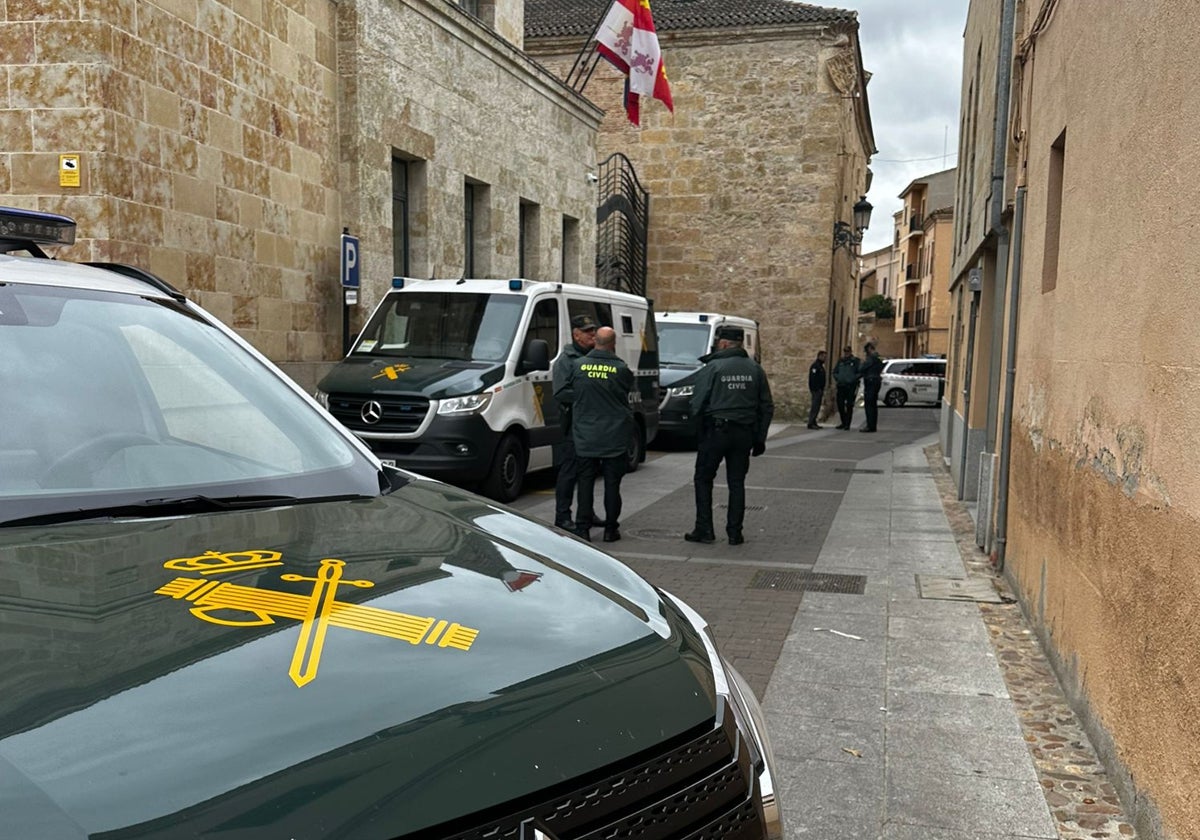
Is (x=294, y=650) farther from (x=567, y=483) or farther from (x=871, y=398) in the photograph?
(x=871, y=398)

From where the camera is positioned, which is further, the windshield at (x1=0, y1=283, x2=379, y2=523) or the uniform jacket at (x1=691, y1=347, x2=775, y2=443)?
the uniform jacket at (x1=691, y1=347, x2=775, y2=443)

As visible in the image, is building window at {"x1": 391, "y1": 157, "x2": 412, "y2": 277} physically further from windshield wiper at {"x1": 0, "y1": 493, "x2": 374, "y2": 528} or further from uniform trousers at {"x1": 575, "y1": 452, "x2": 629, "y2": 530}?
windshield wiper at {"x1": 0, "y1": 493, "x2": 374, "y2": 528}

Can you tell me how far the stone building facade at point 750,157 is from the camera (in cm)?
2452

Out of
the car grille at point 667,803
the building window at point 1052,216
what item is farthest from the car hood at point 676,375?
the car grille at point 667,803

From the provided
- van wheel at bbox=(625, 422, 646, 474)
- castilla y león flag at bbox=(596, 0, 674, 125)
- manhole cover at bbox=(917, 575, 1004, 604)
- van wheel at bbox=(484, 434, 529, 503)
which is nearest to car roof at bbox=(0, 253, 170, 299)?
manhole cover at bbox=(917, 575, 1004, 604)

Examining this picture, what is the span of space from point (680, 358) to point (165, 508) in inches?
621

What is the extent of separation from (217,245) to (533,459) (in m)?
4.15

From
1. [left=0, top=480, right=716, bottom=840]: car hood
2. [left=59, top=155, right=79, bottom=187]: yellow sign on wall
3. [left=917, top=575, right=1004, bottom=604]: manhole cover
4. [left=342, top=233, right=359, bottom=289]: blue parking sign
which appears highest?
[left=59, top=155, right=79, bottom=187]: yellow sign on wall

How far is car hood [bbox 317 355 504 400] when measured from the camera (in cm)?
978

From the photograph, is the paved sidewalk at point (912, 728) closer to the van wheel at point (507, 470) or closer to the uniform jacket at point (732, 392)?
the uniform jacket at point (732, 392)

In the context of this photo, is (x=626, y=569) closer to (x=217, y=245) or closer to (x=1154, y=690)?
(x=1154, y=690)

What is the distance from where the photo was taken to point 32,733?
1.32m

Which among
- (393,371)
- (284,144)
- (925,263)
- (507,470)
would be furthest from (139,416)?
(925,263)

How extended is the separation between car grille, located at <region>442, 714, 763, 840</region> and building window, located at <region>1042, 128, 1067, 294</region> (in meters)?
5.15
